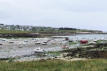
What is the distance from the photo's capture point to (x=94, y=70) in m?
21.2

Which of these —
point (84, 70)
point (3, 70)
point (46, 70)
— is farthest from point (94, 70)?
point (3, 70)

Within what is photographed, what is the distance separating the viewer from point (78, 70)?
829 inches

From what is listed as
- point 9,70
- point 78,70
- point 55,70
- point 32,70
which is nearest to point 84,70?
point 78,70

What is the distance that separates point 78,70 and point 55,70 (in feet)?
5.92

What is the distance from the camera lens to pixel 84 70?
69.1 ft

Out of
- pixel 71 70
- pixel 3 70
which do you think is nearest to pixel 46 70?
pixel 71 70

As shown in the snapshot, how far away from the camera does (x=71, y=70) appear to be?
69.2 ft

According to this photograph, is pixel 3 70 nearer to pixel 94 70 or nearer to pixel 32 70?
pixel 32 70

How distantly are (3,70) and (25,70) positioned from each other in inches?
65.1

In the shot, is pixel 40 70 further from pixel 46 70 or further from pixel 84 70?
pixel 84 70

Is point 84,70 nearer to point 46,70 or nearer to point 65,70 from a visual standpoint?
point 65,70

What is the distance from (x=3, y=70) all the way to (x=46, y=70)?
10.8 ft

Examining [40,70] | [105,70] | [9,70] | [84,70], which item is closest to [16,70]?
[9,70]

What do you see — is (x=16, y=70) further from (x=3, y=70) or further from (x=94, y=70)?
(x=94, y=70)
